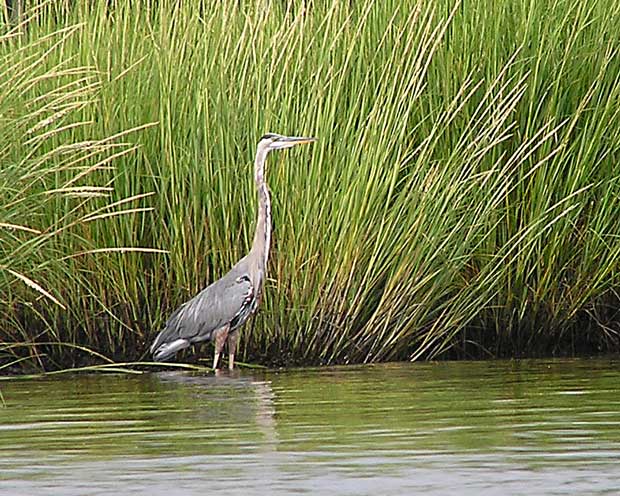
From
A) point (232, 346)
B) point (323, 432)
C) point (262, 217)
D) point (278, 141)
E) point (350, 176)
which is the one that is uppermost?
point (278, 141)

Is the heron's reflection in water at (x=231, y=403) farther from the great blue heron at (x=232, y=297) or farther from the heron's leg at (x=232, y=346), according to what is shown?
the great blue heron at (x=232, y=297)

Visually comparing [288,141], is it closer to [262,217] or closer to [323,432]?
[262,217]

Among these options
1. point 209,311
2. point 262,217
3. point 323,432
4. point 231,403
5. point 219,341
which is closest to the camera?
point 323,432

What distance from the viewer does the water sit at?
15.9 ft

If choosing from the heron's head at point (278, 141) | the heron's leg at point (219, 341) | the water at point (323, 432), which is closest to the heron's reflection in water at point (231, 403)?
the water at point (323, 432)

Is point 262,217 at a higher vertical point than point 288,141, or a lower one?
lower

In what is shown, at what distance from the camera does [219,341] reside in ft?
28.3

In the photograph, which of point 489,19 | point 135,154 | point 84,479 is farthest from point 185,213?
point 84,479

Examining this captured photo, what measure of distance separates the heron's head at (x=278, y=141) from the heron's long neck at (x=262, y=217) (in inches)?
1.8

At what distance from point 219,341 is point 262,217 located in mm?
689

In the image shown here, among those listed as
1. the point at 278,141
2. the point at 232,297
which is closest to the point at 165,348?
the point at 232,297

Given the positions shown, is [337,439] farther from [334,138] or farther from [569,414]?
[334,138]

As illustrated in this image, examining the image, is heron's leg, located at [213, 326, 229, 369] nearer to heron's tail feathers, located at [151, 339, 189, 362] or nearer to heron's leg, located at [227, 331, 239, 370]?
heron's leg, located at [227, 331, 239, 370]

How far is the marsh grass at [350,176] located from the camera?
335 inches
